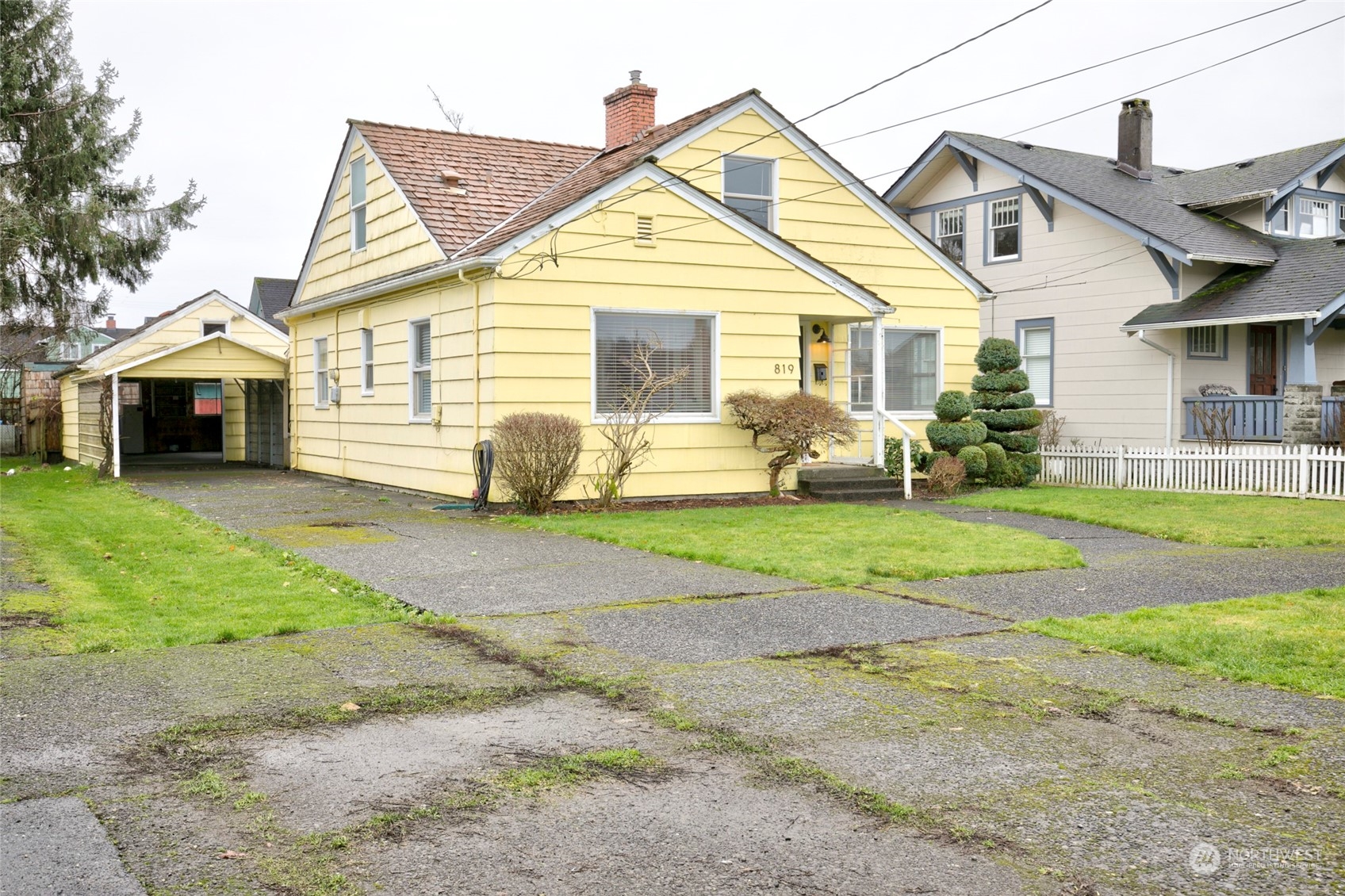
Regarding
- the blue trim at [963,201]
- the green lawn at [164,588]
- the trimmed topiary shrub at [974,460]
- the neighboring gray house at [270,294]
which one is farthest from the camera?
the neighboring gray house at [270,294]

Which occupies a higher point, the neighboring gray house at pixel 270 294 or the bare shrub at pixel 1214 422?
the neighboring gray house at pixel 270 294

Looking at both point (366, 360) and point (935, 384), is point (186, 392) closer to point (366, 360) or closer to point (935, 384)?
point (366, 360)

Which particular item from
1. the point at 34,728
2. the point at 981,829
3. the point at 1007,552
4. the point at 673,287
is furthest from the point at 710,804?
the point at 673,287

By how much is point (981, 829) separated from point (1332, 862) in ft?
3.59

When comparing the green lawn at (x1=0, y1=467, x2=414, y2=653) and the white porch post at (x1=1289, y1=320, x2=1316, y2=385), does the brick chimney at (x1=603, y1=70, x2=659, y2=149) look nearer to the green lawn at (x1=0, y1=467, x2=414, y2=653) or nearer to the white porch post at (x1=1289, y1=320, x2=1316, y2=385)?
the green lawn at (x1=0, y1=467, x2=414, y2=653)

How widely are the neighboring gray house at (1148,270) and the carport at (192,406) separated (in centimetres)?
1511

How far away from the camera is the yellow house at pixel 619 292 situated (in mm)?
14891

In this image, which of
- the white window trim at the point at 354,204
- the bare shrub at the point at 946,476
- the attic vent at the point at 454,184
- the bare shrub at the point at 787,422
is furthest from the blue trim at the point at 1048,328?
the white window trim at the point at 354,204

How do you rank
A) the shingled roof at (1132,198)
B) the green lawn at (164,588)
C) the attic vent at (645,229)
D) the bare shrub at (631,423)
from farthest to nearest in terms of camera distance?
the shingled roof at (1132,198) < the attic vent at (645,229) < the bare shrub at (631,423) < the green lawn at (164,588)

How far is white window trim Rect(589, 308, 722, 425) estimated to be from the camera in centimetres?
1507

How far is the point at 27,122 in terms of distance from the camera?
83.8ft

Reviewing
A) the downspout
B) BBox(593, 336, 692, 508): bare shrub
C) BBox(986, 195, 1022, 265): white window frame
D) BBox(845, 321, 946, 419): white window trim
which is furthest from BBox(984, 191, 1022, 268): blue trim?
BBox(593, 336, 692, 508): bare shrub

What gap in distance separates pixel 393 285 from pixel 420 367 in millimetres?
1307

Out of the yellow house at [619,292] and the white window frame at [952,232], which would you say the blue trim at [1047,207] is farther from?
the yellow house at [619,292]
